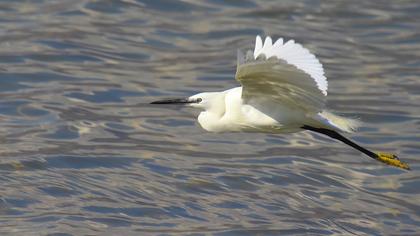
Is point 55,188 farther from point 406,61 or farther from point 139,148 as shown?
point 406,61

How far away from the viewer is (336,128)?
7953mm

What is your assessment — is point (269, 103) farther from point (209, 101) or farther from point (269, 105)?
point (209, 101)

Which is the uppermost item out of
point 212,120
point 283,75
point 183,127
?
point 283,75

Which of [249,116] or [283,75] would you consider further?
[249,116]

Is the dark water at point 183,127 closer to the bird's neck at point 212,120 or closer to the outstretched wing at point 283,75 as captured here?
the bird's neck at point 212,120

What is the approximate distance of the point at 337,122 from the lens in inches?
323

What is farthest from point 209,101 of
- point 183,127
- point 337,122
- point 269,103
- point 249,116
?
point 183,127

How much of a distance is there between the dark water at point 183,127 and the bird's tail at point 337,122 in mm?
1125

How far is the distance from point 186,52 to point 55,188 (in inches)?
157

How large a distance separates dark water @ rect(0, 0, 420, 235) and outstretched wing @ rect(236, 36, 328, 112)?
150 centimetres

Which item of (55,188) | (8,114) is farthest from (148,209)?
(8,114)

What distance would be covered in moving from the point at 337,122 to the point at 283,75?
0.95 meters

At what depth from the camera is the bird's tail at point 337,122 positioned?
313 inches

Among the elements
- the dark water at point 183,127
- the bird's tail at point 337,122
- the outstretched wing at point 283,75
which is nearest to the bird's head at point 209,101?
the outstretched wing at point 283,75
